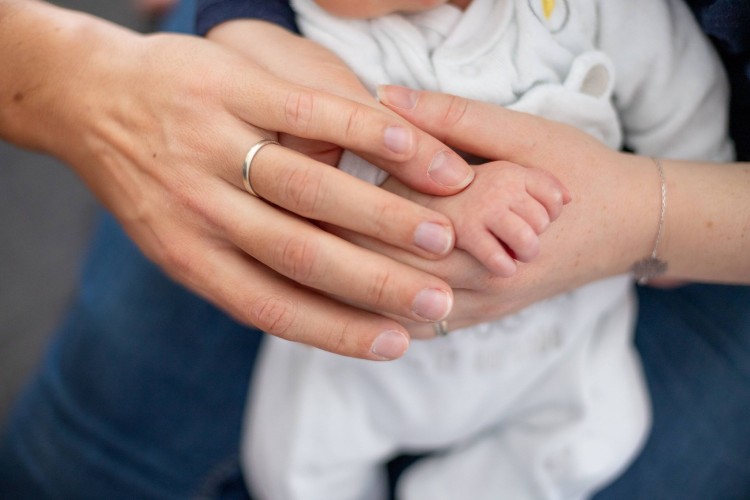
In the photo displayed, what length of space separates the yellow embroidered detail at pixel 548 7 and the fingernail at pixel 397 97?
0.18m

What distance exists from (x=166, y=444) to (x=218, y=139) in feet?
1.87

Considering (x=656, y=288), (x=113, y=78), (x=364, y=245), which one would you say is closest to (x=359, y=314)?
(x=364, y=245)

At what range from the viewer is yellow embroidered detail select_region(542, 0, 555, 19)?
711 millimetres

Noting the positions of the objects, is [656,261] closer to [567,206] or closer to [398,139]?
[567,206]

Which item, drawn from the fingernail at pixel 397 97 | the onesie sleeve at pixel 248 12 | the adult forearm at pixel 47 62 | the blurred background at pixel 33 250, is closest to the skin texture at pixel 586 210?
the fingernail at pixel 397 97

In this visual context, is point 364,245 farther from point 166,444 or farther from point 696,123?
point 166,444

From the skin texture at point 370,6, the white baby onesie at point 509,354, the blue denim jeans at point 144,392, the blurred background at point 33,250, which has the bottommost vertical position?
the blurred background at point 33,250

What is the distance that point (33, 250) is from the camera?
73.2 inches

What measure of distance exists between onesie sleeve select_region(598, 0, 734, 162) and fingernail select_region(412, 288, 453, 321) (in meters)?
0.35

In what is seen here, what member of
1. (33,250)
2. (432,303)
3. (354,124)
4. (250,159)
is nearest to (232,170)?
(250,159)

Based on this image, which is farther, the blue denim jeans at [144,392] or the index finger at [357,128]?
the blue denim jeans at [144,392]

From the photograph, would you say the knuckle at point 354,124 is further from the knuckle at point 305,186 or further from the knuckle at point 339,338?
the knuckle at point 339,338

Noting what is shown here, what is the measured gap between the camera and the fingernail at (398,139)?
60 cm

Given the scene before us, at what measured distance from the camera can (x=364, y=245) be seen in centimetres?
69
